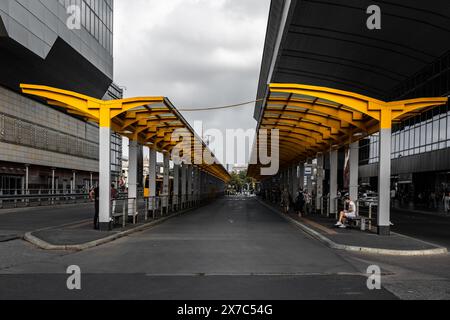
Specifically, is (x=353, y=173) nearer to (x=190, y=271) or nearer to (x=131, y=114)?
(x=131, y=114)

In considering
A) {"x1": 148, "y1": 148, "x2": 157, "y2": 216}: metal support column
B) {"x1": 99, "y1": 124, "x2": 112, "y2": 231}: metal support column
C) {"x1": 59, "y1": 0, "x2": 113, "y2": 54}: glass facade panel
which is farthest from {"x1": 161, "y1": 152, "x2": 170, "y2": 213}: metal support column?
{"x1": 59, "y1": 0, "x2": 113, "y2": 54}: glass facade panel

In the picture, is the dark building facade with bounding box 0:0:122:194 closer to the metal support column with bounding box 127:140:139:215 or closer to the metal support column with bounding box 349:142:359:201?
the metal support column with bounding box 127:140:139:215

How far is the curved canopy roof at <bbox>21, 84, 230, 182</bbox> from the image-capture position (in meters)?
15.9

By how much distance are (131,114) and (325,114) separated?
7.45 metres

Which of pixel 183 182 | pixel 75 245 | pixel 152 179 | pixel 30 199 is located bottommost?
pixel 30 199

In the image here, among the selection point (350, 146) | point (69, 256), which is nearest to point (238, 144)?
point (350, 146)

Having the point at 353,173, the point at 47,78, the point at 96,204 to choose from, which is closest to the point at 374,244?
the point at 353,173

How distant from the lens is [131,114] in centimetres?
1867

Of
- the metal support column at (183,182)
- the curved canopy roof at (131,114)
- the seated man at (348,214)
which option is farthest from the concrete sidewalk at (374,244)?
the metal support column at (183,182)

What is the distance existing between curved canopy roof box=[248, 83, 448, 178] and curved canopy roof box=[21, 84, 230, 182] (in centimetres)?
387

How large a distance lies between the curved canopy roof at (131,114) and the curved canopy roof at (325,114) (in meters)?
3.87

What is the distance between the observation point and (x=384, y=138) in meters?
15.7

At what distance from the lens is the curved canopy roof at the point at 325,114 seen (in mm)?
15469
